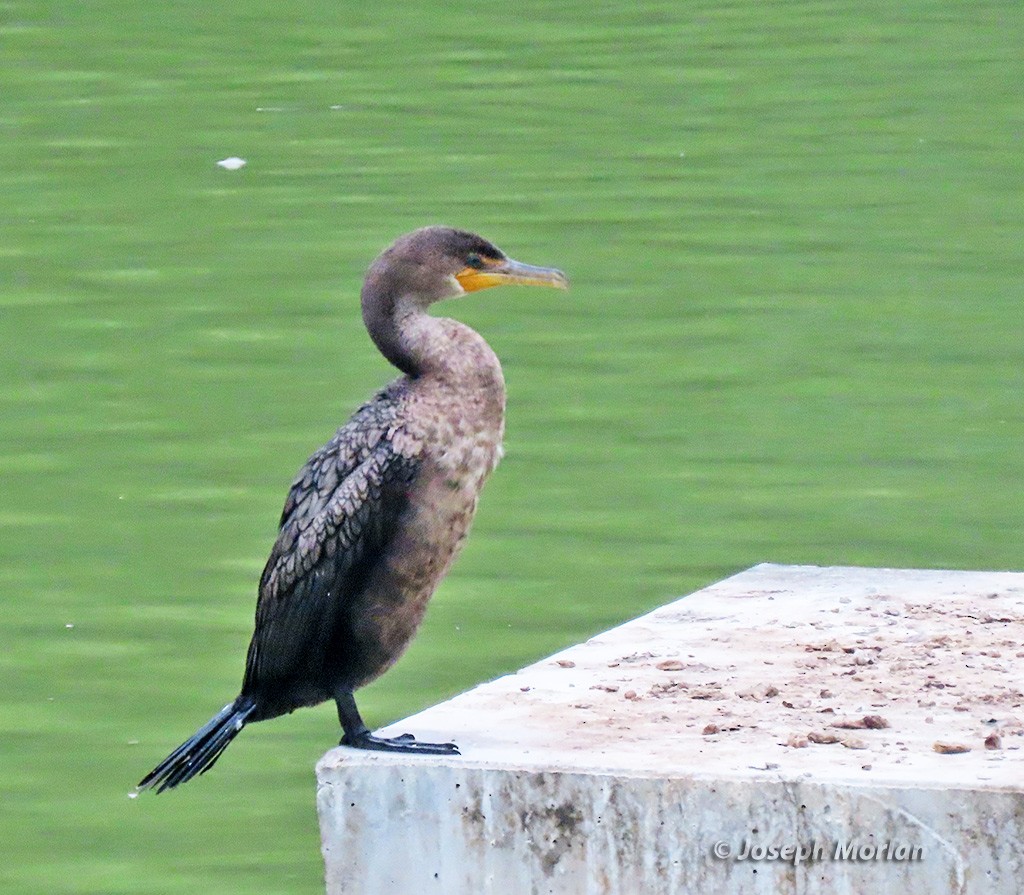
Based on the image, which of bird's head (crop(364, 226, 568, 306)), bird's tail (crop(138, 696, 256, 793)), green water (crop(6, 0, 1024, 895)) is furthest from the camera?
green water (crop(6, 0, 1024, 895))

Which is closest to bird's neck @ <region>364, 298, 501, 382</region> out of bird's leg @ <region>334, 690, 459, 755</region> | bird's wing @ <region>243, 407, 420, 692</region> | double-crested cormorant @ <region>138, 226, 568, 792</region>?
double-crested cormorant @ <region>138, 226, 568, 792</region>

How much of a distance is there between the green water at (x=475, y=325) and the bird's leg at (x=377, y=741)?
644 mm

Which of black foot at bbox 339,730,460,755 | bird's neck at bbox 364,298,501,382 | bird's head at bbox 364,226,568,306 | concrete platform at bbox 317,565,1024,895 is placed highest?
bird's head at bbox 364,226,568,306

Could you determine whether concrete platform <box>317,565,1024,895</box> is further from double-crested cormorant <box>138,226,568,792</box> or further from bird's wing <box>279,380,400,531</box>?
bird's wing <box>279,380,400,531</box>

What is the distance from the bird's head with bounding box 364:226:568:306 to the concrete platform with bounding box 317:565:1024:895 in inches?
23.6

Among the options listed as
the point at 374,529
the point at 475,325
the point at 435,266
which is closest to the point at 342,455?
the point at 374,529

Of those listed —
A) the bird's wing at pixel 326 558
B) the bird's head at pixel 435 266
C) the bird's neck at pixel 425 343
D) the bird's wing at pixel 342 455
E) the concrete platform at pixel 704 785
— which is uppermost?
the bird's head at pixel 435 266

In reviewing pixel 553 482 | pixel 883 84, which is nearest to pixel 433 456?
pixel 553 482

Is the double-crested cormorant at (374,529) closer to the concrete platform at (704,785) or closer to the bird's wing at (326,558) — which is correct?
the bird's wing at (326,558)

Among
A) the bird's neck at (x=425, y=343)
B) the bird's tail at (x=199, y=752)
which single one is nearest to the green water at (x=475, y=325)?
the bird's tail at (x=199, y=752)

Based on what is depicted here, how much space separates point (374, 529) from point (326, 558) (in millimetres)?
80

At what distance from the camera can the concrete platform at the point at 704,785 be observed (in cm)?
312

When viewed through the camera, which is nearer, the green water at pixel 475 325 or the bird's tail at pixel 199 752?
the bird's tail at pixel 199 752

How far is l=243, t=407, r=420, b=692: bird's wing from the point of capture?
3.46m
